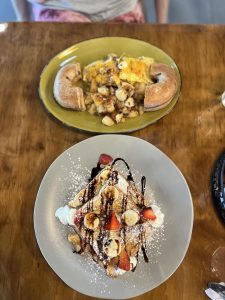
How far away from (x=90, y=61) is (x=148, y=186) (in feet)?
1.62

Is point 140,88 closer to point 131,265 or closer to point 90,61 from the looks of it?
point 90,61

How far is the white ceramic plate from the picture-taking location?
869mm

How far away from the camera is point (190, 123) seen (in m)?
1.12

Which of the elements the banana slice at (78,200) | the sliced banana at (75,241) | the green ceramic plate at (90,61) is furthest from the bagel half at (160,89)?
the sliced banana at (75,241)

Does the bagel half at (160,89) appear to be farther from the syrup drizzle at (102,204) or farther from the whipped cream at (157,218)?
the whipped cream at (157,218)

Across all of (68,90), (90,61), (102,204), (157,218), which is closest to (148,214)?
(157,218)

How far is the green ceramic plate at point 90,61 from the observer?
109 centimetres

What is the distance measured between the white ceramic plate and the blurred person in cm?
62

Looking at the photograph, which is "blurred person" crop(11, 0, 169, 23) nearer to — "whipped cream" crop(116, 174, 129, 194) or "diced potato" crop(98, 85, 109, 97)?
"diced potato" crop(98, 85, 109, 97)

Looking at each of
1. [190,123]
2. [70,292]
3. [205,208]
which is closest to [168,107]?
[190,123]

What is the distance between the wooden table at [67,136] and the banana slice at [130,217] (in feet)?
0.51

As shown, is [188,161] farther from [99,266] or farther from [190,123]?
[99,266]

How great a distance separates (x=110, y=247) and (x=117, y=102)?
0.45 meters

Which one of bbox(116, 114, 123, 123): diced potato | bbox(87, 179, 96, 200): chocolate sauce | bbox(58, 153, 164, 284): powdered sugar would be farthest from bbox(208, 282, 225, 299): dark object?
bbox(116, 114, 123, 123): diced potato
